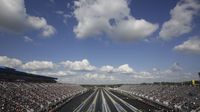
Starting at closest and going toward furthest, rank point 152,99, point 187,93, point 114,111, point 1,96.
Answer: point 1,96
point 114,111
point 187,93
point 152,99

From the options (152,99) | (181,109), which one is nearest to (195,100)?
(181,109)

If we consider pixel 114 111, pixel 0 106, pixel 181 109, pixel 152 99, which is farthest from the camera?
pixel 152 99

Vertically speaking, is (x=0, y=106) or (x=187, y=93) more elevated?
(x=187, y=93)

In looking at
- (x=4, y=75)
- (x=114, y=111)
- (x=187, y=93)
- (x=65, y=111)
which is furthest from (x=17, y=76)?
(x=187, y=93)

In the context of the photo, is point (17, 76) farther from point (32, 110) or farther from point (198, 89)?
point (198, 89)

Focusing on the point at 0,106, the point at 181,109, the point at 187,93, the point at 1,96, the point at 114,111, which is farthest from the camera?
the point at 187,93

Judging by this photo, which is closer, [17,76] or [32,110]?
[32,110]

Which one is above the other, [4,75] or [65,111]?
[4,75]

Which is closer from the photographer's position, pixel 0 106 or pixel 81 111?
pixel 0 106

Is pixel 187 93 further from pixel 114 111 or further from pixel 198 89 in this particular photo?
pixel 114 111
